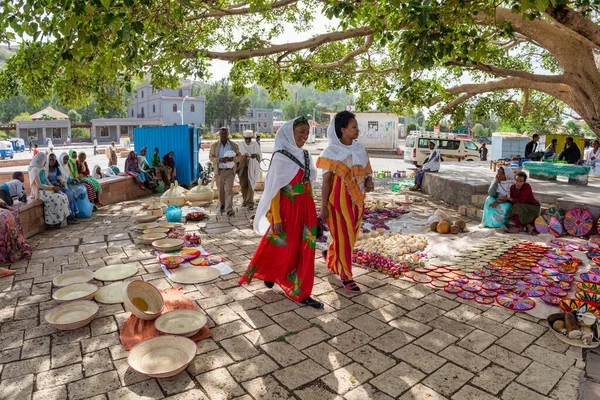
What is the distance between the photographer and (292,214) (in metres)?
3.62

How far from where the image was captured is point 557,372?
8.49 ft

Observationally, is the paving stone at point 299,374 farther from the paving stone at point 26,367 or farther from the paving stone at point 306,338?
the paving stone at point 26,367

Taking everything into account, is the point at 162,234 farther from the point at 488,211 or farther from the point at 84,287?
the point at 488,211

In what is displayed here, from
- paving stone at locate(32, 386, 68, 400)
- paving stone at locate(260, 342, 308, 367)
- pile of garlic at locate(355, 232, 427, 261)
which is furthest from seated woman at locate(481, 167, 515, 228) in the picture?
paving stone at locate(32, 386, 68, 400)

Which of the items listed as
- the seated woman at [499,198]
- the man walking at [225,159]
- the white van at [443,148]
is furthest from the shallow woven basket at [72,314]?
the white van at [443,148]

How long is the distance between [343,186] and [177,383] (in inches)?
87.7

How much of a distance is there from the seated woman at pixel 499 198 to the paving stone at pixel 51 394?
20.6ft

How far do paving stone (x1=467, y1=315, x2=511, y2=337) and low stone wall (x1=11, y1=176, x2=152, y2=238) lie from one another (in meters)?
6.17

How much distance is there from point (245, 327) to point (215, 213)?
192 inches

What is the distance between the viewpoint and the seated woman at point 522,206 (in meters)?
6.20

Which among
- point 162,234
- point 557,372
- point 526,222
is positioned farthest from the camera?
point 526,222

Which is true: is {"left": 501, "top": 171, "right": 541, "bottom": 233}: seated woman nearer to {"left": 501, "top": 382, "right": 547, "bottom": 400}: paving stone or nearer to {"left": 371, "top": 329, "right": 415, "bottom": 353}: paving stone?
{"left": 371, "top": 329, "right": 415, "bottom": 353}: paving stone

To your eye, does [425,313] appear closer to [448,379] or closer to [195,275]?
[448,379]

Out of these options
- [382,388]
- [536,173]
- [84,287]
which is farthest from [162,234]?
[536,173]
